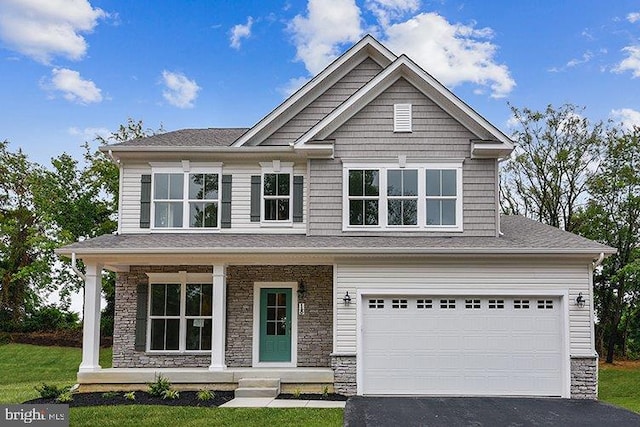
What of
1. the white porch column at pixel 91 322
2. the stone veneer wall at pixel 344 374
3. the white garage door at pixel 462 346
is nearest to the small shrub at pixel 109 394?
the white porch column at pixel 91 322

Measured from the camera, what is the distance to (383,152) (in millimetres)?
Answer: 14750

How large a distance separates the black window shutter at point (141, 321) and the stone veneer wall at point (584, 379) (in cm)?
968

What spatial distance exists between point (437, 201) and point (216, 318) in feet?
18.9

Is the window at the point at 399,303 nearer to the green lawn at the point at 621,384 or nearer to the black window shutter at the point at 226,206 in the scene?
the black window shutter at the point at 226,206

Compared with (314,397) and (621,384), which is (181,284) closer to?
(314,397)

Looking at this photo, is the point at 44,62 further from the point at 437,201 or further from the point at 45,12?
the point at 437,201

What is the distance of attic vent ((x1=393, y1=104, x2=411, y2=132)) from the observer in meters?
14.8

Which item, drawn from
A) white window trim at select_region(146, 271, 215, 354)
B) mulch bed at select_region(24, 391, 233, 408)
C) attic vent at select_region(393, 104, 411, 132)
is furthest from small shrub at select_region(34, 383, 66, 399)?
attic vent at select_region(393, 104, 411, 132)

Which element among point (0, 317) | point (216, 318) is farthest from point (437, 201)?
point (0, 317)

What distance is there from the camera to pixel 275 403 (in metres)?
11.8

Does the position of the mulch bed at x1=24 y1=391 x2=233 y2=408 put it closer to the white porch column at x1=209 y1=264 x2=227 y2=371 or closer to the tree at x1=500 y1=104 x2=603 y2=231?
the white porch column at x1=209 y1=264 x2=227 y2=371

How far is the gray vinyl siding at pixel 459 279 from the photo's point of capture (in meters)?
13.2

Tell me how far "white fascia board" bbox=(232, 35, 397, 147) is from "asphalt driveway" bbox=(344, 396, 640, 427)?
22.3ft

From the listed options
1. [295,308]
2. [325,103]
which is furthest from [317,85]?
[295,308]
